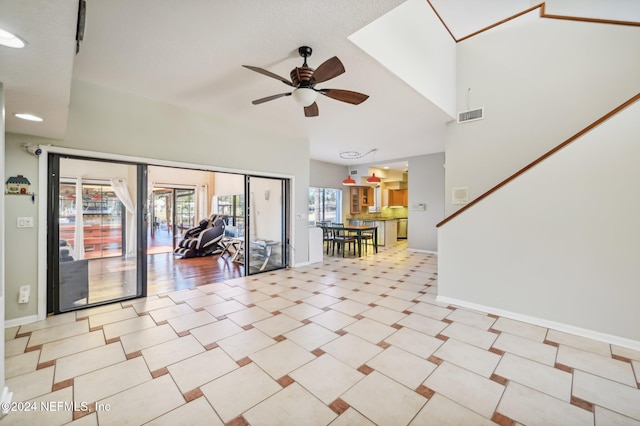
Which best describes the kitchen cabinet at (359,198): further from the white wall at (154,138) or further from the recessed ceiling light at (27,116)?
the recessed ceiling light at (27,116)

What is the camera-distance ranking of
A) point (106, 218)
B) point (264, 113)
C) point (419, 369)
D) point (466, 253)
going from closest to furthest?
point (419, 369) → point (466, 253) → point (106, 218) → point (264, 113)

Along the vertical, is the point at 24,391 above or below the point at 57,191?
below

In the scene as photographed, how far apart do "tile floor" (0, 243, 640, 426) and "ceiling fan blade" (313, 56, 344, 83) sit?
2573mm

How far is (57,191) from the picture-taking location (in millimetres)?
3258

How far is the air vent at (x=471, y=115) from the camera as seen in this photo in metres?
4.23

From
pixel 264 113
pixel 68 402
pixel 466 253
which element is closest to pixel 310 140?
pixel 264 113

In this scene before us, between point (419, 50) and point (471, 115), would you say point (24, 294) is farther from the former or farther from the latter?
point (471, 115)

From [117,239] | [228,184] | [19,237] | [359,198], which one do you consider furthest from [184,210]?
[19,237]

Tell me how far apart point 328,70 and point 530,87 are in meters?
3.48

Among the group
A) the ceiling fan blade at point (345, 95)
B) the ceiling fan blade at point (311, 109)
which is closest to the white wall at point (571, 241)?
the ceiling fan blade at point (345, 95)

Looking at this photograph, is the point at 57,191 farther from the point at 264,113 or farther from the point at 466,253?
the point at 466,253

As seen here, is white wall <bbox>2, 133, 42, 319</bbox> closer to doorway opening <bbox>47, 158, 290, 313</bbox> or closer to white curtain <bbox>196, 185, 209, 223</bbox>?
doorway opening <bbox>47, 158, 290, 313</bbox>

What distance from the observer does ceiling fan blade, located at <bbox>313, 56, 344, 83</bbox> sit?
2270mm

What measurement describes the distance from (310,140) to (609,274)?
5.24 m
